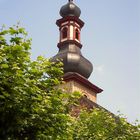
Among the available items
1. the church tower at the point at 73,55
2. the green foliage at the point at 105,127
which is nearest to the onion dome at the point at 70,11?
the church tower at the point at 73,55

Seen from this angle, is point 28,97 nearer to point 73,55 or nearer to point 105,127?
point 105,127

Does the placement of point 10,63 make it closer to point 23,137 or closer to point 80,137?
point 23,137

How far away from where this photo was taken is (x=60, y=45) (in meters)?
51.1

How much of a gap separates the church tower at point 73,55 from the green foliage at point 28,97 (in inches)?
1159

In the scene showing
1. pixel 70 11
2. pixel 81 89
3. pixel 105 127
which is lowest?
pixel 105 127

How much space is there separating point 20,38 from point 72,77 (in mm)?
35879

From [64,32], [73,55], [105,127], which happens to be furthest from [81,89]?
[105,127]

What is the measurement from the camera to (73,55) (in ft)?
157

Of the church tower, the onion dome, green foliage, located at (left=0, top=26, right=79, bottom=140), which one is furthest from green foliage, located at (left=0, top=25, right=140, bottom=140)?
the onion dome

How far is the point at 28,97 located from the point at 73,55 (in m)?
37.4

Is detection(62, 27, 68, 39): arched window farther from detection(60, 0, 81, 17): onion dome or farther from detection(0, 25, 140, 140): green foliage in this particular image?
detection(0, 25, 140, 140): green foliage

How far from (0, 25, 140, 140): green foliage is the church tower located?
96.6 ft

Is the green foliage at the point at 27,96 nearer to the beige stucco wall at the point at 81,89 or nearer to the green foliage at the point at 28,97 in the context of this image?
Result: the green foliage at the point at 28,97

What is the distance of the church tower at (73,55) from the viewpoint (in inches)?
1839
